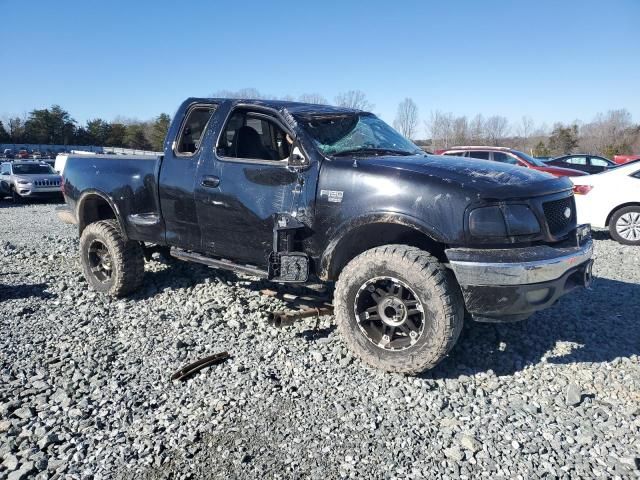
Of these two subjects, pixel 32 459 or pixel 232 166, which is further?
pixel 232 166

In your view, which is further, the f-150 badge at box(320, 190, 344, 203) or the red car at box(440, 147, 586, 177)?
the red car at box(440, 147, 586, 177)

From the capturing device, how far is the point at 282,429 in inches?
113

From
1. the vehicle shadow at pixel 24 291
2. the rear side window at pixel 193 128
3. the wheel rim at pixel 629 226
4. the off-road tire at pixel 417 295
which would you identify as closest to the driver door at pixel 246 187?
the rear side window at pixel 193 128

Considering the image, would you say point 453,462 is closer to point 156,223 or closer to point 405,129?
point 156,223

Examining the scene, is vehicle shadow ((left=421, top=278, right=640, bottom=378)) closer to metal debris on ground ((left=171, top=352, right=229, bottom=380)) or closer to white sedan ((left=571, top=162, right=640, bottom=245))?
metal debris on ground ((left=171, top=352, right=229, bottom=380))

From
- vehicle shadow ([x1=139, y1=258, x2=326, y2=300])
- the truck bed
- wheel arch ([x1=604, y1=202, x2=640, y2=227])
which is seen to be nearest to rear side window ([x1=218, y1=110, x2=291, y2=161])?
the truck bed

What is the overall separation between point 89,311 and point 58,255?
2.99 meters

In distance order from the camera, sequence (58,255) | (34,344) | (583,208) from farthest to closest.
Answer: (583,208) → (58,255) → (34,344)

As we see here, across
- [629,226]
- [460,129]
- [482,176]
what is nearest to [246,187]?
[482,176]

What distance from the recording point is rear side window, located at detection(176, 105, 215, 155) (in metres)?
4.66

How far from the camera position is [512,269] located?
Result: 311cm

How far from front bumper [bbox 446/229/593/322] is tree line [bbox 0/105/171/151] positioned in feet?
188

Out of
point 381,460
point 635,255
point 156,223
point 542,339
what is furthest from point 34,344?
point 635,255

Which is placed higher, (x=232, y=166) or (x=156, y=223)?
(x=232, y=166)
